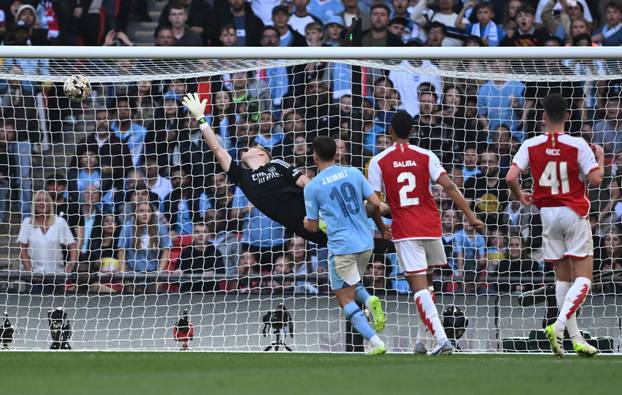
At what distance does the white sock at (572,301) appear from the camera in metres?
10.2

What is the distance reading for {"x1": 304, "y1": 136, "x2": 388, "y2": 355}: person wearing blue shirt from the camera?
10852 millimetres

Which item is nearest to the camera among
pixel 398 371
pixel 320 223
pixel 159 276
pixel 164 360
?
pixel 398 371

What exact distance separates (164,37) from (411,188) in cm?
684

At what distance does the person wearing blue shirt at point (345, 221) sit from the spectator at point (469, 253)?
7.58 feet

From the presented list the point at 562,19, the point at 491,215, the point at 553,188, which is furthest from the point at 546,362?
the point at 562,19

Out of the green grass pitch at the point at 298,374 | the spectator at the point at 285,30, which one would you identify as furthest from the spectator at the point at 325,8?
the green grass pitch at the point at 298,374

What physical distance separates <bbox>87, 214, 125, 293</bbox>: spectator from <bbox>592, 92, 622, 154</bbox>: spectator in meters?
5.24

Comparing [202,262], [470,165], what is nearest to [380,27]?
[470,165]

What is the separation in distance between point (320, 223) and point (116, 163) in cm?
309

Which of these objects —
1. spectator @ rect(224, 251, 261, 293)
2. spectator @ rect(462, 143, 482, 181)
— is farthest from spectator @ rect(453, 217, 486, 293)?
spectator @ rect(224, 251, 261, 293)

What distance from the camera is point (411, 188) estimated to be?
1087 centimetres

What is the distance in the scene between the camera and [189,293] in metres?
13.1

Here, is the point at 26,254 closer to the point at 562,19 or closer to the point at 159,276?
the point at 159,276

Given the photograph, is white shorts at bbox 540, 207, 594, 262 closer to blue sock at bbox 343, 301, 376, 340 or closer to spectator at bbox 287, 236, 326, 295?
blue sock at bbox 343, 301, 376, 340
